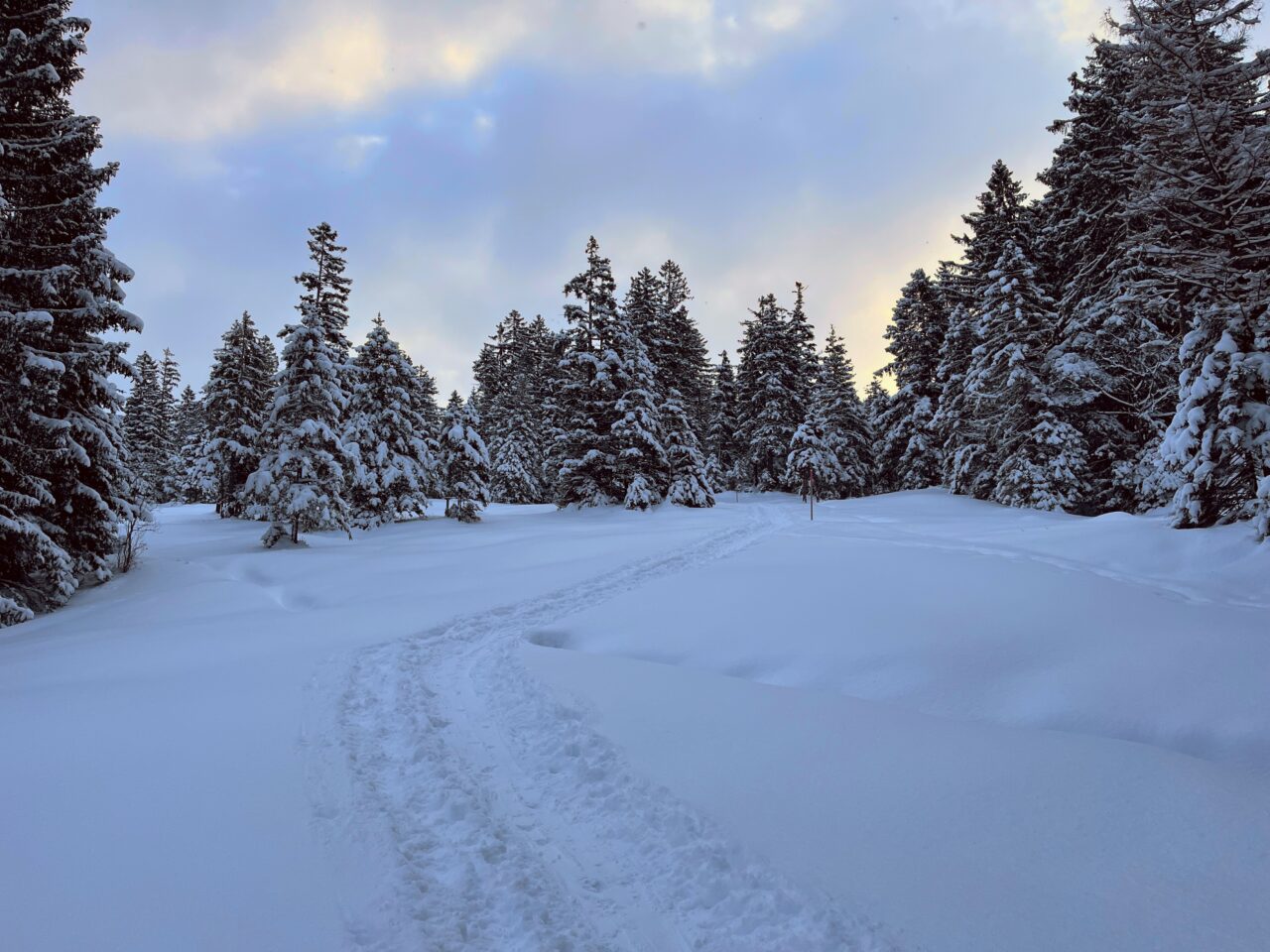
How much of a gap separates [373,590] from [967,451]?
22.3 m

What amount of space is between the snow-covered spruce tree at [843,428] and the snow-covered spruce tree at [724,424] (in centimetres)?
658

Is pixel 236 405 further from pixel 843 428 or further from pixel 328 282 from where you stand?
pixel 843 428

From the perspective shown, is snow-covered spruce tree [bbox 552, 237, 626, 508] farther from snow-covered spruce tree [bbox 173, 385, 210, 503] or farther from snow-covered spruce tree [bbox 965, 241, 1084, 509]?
snow-covered spruce tree [bbox 173, 385, 210, 503]

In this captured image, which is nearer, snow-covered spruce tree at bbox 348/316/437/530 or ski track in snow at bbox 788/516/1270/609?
ski track in snow at bbox 788/516/1270/609

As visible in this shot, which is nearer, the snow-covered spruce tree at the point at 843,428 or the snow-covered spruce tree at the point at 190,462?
the snow-covered spruce tree at the point at 843,428

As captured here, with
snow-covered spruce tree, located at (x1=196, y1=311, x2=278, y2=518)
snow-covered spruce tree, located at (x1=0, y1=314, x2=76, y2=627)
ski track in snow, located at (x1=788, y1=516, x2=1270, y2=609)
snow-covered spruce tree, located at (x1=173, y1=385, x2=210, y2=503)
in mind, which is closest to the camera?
ski track in snow, located at (x1=788, y1=516, x2=1270, y2=609)

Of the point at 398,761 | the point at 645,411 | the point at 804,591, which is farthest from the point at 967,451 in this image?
the point at 398,761

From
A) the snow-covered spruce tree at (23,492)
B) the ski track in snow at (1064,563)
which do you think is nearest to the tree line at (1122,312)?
the ski track in snow at (1064,563)

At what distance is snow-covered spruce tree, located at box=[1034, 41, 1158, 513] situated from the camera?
1764cm

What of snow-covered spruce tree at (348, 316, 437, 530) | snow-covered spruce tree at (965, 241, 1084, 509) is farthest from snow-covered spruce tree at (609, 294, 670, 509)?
snow-covered spruce tree at (965, 241, 1084, 509)

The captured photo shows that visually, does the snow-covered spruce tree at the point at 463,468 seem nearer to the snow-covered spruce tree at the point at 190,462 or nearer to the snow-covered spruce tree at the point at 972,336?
the snow-covered spruce tree at the point at 972,336

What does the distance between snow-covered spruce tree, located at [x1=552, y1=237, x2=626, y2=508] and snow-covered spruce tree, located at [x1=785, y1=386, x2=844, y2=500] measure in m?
12.6

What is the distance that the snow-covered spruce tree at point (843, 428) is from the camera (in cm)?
3625

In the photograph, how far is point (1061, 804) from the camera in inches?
139
